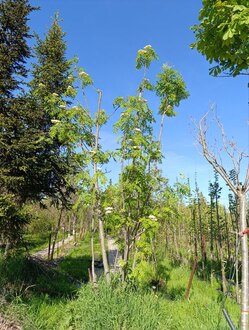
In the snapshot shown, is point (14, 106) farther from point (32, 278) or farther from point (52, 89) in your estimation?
point (32, 278)

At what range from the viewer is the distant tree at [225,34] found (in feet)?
7.55

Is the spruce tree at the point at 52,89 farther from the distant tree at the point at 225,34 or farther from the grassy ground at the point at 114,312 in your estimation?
the distant tree at the point at 225,34

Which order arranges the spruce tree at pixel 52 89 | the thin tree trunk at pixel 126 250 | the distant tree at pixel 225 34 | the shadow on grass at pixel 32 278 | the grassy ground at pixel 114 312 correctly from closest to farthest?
the distant tree at pixel 225 34
the grassy ground at pixel 114 312
the thin tree trunk at pixel 126 250
the shadow on grass at pixel 32 278
the spruce tree at pixel 52 89

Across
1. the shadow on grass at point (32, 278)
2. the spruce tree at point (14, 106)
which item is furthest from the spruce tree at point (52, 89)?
the shadow on grass at point (32, 278)

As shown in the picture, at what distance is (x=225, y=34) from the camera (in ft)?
7.54

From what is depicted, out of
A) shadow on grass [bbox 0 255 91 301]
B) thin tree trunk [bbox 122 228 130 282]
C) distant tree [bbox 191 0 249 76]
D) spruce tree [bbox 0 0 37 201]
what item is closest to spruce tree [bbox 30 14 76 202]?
spruce tree [bbox 0 0 37 201]

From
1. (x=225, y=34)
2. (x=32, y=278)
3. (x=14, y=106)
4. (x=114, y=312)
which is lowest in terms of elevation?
(x=32, y=278)

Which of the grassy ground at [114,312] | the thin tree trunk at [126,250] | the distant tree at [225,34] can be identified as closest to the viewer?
the distant tree at [225,34]

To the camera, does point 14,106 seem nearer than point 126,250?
No

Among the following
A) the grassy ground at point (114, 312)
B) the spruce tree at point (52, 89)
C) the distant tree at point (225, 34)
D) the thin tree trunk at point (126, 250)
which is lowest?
Answer: the grassy ground at point (114, 312)

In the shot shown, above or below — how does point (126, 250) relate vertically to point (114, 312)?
above

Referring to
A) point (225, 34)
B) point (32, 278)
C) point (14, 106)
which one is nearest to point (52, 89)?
point (14, 106)

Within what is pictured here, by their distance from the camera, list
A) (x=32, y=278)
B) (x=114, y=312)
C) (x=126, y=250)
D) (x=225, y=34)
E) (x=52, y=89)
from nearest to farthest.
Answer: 1. (x=225, y=34)
2. (x=114, y=312)
3. (x=126, y=250)
4. (x=32, y=278)
5. (x=52, y=89)

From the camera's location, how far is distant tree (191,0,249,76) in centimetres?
230
